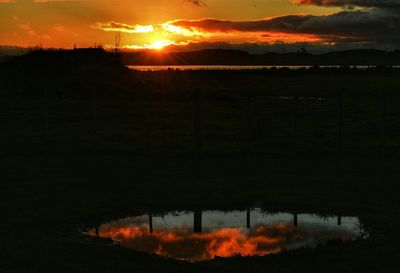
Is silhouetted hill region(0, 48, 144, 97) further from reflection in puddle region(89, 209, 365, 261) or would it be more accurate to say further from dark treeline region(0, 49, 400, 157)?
reflection in puddle region(89, 209, 365, 261)

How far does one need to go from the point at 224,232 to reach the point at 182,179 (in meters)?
4.89

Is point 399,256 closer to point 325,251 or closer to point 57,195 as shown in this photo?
point 325,251

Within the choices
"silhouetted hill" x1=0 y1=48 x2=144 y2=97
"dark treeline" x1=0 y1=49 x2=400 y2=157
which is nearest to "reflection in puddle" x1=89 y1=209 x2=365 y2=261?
"dark treeline" x1=0 y1=49 x2=400 y2=157

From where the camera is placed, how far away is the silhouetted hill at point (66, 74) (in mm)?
44625

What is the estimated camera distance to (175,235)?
10711 mm

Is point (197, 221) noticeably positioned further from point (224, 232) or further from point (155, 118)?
point (155, 118)

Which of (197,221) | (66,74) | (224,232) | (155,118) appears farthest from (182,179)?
(66,74)

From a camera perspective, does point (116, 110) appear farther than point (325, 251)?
Yes

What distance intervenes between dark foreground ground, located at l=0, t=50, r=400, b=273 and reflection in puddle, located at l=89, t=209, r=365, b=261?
480mm

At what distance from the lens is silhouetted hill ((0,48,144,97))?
44625 mm

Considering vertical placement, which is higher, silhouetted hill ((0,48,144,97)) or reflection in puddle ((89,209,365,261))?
silhouetted hill ((0,48,144,97))

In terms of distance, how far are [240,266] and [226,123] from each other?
80.8 ft

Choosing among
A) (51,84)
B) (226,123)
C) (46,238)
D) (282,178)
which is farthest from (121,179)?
(51,84)

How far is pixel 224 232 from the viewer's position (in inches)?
430
